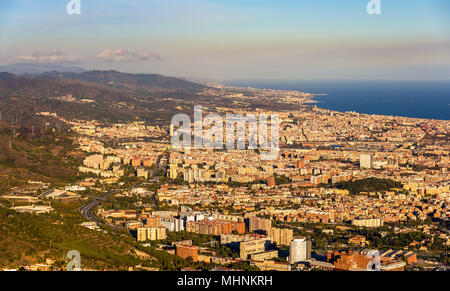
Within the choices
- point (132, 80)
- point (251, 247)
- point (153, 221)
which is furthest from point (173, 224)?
point (132, 80)

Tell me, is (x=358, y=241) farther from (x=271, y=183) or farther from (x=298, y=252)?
(x=271, y=183)

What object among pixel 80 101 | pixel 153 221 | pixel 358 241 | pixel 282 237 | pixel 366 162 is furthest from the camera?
pixel 80 101

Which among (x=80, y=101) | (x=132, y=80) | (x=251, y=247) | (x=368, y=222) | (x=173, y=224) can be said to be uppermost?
(x=132, y=80)

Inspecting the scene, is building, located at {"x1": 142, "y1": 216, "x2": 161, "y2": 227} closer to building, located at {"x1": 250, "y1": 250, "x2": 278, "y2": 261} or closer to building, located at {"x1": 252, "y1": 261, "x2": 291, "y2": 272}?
building, located at {"x1": 250, "y1": 250, "x2": 278, "y2": 261}

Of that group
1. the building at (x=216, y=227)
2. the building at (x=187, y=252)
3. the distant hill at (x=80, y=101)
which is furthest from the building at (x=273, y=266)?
the distant hill at (x=80, y=101)
